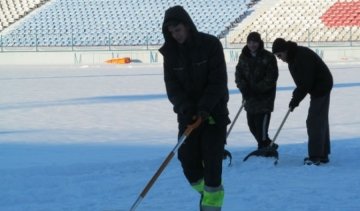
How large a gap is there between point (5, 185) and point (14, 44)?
29211mm

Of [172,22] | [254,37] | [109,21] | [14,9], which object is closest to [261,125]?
[254,37]

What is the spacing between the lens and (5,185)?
6.45m

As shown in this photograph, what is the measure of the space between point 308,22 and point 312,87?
26994 millimetres

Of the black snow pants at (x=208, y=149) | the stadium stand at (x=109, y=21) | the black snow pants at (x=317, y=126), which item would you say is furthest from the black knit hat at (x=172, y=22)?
the stadium stand at (x=109, y=21)

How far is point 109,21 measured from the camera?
3744 cm

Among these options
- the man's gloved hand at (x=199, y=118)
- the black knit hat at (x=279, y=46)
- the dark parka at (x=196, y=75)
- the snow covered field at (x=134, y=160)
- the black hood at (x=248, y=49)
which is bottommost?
the snow covered field at (x=134, y=160)

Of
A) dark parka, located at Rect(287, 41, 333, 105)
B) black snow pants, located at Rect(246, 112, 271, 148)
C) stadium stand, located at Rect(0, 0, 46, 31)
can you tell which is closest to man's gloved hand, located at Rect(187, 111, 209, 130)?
dark parka, located at Rect(287, 41, 333, 105)

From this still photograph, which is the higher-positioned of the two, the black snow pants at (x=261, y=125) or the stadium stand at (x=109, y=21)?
the black snow pants at (x=261, y=125)

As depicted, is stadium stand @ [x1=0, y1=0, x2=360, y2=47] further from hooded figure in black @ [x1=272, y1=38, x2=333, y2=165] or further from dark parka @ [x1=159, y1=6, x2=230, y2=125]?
dark parka @ [x1=159, y1=6, x2=230, y2=125]

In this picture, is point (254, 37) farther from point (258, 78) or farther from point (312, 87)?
point (312, 87)

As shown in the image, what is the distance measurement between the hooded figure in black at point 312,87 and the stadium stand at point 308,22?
23824 millimetres

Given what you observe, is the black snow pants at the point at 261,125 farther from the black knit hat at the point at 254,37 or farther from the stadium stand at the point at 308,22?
the stadium stand at the point at 308,22

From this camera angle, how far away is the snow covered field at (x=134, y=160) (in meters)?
5.80

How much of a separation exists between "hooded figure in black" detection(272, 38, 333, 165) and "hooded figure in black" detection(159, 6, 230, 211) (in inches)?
101
